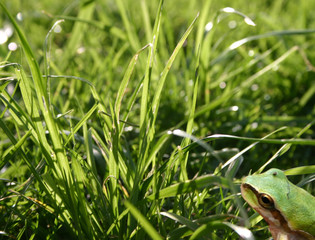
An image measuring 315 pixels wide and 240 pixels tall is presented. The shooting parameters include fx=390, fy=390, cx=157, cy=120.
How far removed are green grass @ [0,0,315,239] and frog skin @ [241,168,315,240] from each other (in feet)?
0.18

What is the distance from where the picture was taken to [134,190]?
1053mm

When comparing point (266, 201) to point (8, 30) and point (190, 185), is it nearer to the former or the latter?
point (190, 185)

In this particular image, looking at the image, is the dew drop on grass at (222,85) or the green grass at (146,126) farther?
the dew drop on grass at (222,85)

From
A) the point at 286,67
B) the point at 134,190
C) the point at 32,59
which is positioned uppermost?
the point at 32,59

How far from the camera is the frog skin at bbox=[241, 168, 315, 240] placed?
1024mm

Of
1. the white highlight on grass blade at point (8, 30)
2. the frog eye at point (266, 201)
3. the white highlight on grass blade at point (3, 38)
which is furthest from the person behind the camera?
the white highlight on grass blade at point (8, 30)

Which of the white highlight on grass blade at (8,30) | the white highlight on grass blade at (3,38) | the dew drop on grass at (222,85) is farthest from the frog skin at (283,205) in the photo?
the white highlight on grass blade at (8,30)

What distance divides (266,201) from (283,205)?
0.15 ft

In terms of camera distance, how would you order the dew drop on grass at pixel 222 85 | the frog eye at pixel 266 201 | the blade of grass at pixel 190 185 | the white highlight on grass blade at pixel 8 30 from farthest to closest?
1. the white highlight on grass blade at pixel 8 30
2. the dew drop on grass at pixel 222 85
3. the frog eye at pixel 266 201
4. the blade of grass at pixel 190 185

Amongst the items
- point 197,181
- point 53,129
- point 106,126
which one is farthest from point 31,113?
point 197,181

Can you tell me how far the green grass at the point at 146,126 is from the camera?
1064 millimetres

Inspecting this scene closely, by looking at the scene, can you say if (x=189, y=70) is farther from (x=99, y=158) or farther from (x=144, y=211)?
(x=144, y=211)

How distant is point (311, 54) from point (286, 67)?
6.0 inches

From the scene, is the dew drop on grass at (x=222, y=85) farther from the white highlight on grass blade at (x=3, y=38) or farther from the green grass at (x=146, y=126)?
the white highlight on grass blade at (x=3, y=38)
